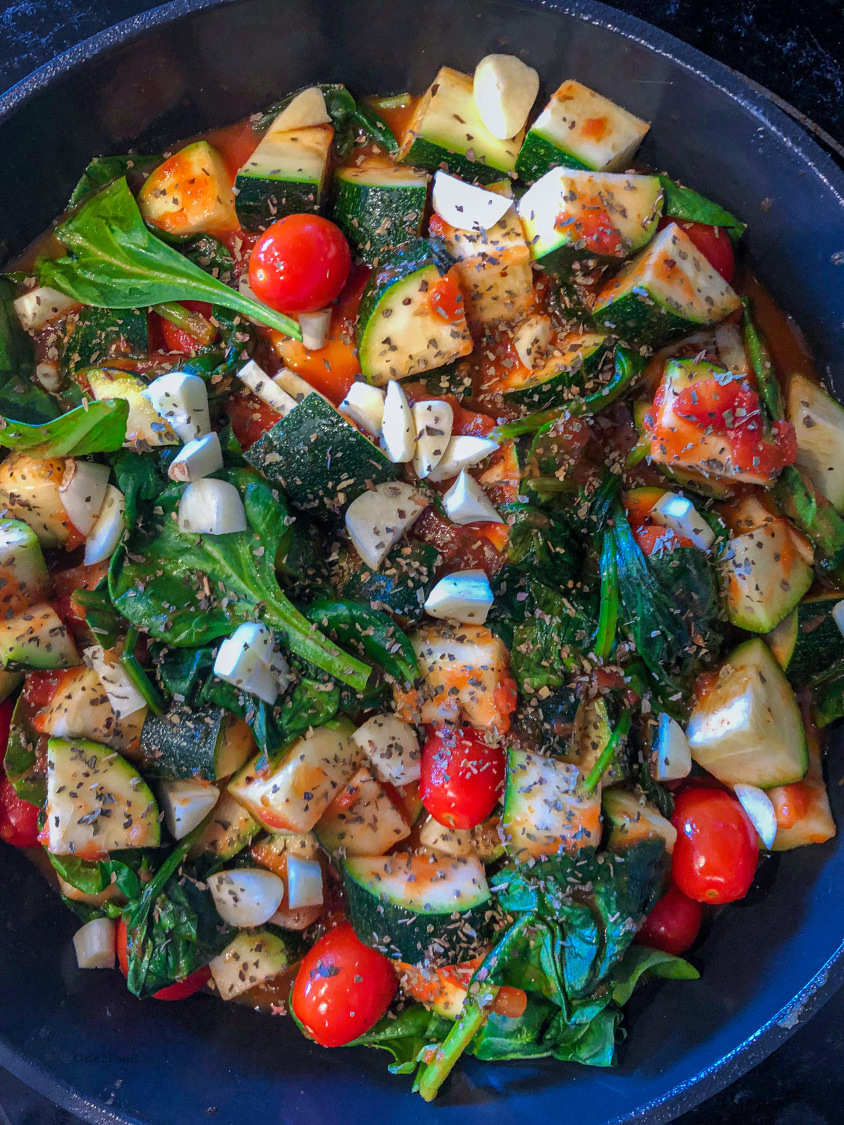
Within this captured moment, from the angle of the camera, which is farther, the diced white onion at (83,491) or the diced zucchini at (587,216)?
the diced white onion at (83,491)

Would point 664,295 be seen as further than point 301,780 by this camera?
No

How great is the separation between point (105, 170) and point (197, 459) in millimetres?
1023

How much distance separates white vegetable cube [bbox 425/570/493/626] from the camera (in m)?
2.50

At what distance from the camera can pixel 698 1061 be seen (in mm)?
2562

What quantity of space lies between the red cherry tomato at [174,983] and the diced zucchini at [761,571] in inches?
83.0

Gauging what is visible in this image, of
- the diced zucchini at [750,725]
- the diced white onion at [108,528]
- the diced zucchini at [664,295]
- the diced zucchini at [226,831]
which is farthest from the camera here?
the diced zucchini at [226,831]

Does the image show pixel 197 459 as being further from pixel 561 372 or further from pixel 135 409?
pixel 561 372

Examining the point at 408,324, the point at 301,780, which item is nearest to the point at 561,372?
the point at 408,324

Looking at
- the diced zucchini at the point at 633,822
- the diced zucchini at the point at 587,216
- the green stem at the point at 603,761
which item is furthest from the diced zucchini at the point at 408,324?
the diced zucchini at the point at 633,822

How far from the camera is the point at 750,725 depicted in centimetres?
250

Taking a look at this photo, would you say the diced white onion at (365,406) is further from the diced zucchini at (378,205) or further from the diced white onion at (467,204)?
the diced white onion at (467,204)

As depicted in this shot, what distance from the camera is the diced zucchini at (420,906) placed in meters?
2.62

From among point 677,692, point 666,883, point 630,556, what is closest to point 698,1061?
point 666,883

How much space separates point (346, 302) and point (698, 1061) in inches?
101
